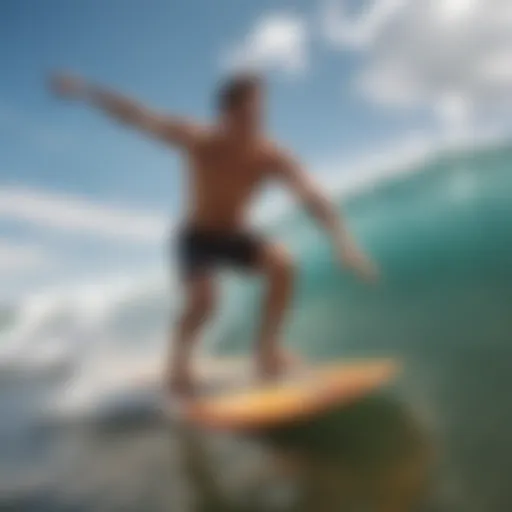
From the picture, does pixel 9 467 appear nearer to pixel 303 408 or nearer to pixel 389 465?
pixel 303 408

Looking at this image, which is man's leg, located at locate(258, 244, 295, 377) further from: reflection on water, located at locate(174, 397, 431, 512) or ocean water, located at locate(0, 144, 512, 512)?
reflection on water, located at locate(174, 397, 431, 512)

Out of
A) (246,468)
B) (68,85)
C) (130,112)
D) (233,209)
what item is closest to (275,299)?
(233,209)

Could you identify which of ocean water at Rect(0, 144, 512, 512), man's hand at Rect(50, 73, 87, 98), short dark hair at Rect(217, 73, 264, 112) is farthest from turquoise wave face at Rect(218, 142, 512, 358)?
man's hand at Rect(50, 73, 87, 98)

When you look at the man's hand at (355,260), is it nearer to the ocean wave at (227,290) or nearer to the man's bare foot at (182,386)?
the ocean wave at (227,290)

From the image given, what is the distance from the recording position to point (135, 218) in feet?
5.57

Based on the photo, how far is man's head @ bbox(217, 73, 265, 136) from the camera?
1.62m

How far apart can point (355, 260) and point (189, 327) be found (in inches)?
12.1

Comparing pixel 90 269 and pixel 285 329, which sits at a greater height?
pixel 90 269

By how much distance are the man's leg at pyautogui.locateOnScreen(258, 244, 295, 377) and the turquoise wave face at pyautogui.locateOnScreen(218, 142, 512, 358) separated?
0.06 feet

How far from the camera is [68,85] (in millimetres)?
1678

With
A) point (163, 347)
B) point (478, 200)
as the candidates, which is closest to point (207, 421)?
point (163, 347)

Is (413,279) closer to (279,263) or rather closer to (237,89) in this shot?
(279,263)

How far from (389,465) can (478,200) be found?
1.56 ft

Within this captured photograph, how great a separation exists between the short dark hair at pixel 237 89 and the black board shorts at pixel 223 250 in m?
0.22
